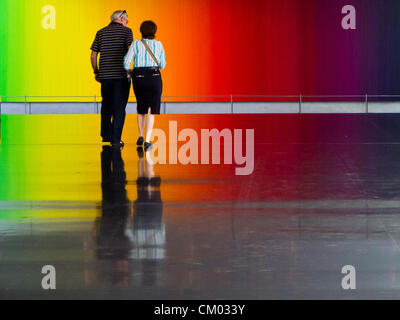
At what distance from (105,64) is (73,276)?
8.34 meters

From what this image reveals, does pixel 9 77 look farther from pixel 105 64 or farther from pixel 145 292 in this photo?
pixel 145 292

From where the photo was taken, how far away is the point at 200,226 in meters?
6.21

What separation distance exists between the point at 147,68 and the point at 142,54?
7.8 inches

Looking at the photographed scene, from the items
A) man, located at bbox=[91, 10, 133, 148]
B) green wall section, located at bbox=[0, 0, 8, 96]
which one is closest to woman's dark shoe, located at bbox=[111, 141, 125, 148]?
man, located at bbox=[91, 10, 133, 148]

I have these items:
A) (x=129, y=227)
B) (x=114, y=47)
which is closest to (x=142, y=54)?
(x=114, y=47)

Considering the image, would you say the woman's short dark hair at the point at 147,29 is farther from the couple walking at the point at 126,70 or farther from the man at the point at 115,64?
the man at the point at 115,64

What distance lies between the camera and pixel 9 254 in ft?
17.4

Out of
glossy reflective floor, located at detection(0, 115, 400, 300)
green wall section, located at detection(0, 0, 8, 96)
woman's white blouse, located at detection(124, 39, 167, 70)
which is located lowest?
glossy reflective floor, located at detection(0, 115, 400, 300)

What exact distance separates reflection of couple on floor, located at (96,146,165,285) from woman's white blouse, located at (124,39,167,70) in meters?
3.31

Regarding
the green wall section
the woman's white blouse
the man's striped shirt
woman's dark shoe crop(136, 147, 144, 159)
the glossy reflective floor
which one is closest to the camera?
the glossy reflective floor

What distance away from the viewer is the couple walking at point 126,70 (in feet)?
41.1

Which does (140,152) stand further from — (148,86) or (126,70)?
(126,70)

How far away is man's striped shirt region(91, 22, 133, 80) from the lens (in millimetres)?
12766

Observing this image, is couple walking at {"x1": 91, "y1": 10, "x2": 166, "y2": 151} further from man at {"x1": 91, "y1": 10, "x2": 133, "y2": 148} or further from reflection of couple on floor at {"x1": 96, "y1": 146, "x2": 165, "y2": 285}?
reflection of couple on floor at {"x1": 96, "y1": 146, "x2": 165, "y2": 285}
